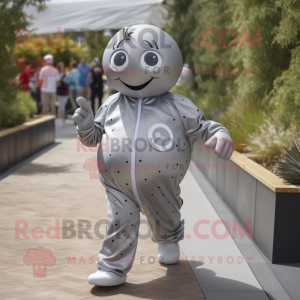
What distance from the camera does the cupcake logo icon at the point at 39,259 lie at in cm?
389

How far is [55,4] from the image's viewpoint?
784 inches

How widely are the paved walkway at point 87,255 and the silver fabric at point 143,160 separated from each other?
372mm

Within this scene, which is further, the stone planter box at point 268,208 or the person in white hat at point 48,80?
the person in white hat at point 48,80

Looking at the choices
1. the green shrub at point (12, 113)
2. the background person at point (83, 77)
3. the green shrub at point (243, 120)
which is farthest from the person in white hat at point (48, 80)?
the green shrub at point (243, 120)

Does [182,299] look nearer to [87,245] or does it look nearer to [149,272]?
[149,272]

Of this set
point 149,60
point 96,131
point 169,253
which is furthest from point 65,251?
point 149,60

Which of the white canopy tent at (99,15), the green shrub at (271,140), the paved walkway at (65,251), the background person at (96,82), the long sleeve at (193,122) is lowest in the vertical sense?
the paved walkway at (65,251)

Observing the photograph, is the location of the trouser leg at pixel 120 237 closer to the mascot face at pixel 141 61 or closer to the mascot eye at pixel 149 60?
the mascot face at pixel 141 61

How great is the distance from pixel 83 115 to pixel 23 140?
6397 mm

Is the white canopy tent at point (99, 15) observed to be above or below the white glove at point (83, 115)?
above

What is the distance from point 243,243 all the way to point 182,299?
1.55 metres

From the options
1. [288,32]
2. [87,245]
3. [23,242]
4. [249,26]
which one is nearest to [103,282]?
[87,245]

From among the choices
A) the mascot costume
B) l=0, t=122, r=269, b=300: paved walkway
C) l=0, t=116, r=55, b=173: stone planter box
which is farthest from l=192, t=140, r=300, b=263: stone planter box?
l=0, t=116, r=55, b=173: stone planter box

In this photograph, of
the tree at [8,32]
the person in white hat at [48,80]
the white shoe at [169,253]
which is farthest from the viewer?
the person in white hat at [48,80]
